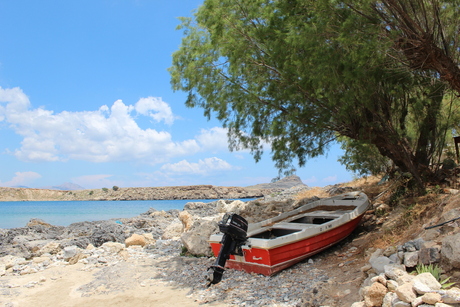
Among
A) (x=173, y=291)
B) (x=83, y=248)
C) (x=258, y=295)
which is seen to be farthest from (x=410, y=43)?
(x=83, y=248)

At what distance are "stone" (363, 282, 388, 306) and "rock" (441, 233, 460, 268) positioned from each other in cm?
92

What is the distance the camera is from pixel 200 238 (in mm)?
8688

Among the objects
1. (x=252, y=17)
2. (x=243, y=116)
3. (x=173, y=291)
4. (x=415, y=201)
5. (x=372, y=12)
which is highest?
(x=252, y=17)

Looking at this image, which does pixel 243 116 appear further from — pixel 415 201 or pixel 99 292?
pixel 99 292

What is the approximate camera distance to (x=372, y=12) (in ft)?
20.4

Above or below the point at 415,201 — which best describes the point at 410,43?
above

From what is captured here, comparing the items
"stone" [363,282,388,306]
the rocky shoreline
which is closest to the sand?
the rocky shoreline

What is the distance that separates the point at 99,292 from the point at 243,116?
553 cm

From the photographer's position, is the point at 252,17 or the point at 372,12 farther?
the point at 252,17

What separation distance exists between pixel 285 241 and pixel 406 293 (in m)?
2.72

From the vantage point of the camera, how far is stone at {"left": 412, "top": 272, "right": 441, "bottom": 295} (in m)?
3.72

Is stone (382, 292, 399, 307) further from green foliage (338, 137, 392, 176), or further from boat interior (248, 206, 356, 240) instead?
green foliage (338, 137, 392, 176)

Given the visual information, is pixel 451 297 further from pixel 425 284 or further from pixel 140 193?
pixel 140 193

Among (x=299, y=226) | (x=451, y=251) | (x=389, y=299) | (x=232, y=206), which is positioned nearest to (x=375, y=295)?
(x=389, y=299)
